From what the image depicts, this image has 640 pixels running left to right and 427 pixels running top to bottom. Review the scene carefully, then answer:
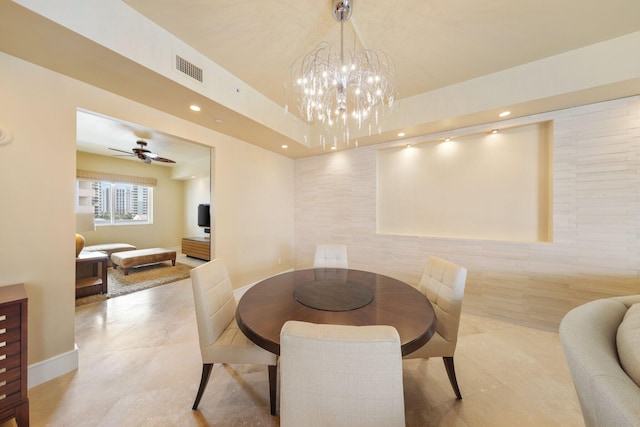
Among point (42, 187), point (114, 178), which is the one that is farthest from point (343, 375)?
point (114, 178)

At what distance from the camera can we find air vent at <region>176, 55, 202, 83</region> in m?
1.87

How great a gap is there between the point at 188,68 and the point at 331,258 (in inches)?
93.3

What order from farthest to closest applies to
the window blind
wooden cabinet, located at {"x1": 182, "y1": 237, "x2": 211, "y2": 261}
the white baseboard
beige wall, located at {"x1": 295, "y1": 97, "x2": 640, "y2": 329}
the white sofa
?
wooden cabinet, located at {"x1": 182, "y1": 237, "x2": 211, "y2": 261}, the window blind, beige wall, located at {"x1": 295, "y1": 97, "x2": 640, "y2": 329}, the white baseboard, the white sofa

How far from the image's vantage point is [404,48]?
2.00m

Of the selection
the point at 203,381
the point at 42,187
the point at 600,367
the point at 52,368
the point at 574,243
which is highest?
the point at 42,187

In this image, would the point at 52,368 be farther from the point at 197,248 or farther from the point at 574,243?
the point at 574,243

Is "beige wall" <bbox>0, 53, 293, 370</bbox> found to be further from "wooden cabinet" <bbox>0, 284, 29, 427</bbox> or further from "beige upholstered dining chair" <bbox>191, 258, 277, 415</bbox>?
"beige upholstered dining chair" <bbox>191, 258, 277, 415</bbox>

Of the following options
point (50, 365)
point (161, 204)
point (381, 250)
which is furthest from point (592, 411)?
point (161, 204)

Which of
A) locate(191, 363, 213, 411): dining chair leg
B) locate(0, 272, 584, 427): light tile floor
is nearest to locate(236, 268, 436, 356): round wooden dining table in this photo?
locate(191, 363, 213, 411): dining chair leg

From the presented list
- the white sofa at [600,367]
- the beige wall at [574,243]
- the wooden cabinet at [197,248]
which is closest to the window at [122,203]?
the wooden cabinet at [197,248]

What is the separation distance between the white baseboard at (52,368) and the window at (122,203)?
18.0 feet

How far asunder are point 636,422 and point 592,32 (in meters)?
2.86

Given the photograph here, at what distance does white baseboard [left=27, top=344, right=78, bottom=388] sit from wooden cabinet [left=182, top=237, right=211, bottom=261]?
3.53 meters

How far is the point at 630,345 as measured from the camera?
0.71 metres
